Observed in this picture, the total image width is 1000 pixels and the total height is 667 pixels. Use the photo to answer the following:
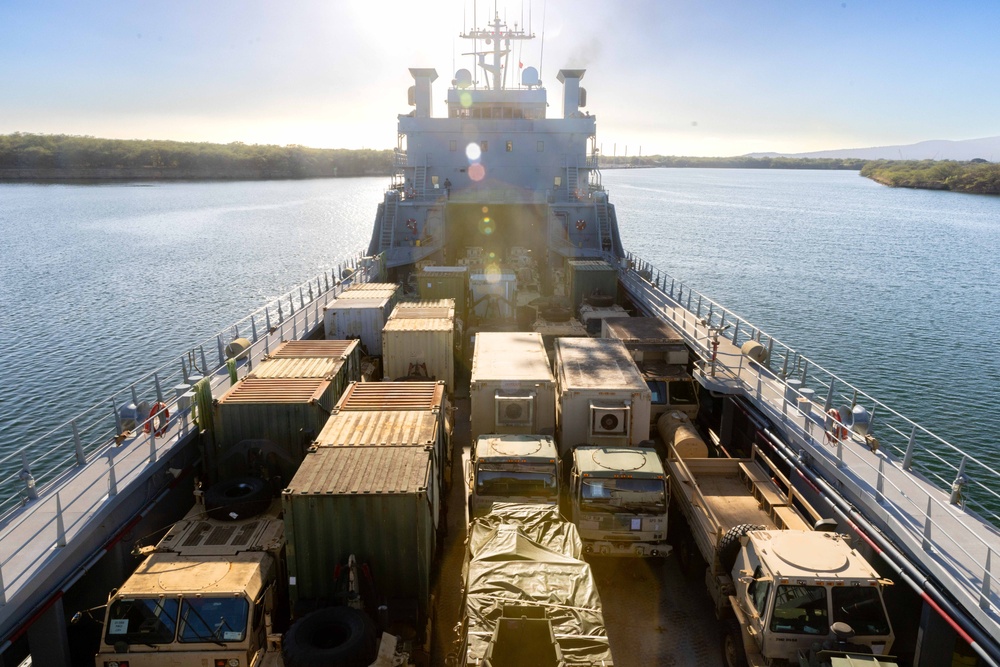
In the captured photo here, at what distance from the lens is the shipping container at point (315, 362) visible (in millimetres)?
15773

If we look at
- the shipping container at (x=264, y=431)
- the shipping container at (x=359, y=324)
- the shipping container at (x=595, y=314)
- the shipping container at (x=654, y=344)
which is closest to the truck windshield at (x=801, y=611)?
the shipping container at (x=264, y=431)

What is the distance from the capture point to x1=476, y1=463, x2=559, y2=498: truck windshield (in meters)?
12.4

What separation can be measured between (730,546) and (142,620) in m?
9.07

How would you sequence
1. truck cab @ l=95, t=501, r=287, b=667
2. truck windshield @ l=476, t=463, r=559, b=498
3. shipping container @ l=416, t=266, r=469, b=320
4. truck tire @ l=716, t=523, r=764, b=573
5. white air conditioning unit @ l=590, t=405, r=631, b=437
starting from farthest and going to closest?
1. shipping container @ l=416, t=266, r=469, b=320
2. white air conditioning unit @ l=590, t=405, r=631, b=437
3. truck windshield @ l=476, t=463, r=559, b=498
4. truck tire @ l=716, t=523, r=764, b=573
5. truck cab @ l=95, t=501, r=287, b=667

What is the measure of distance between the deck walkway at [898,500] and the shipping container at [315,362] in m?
10.4

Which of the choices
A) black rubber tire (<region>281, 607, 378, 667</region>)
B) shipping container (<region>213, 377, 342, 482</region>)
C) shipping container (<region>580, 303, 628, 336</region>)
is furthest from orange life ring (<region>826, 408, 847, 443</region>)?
shipping container (<region>580, 303, 628, 336</region>)

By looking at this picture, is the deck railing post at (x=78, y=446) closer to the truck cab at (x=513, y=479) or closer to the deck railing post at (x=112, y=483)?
the deck railing post at (x=112, y=483)

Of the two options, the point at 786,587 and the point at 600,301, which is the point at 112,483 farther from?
the point at 600,301

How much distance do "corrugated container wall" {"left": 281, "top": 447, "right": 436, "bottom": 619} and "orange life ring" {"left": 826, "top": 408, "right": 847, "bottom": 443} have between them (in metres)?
8.99

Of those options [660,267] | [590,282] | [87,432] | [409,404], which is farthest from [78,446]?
[660,267]

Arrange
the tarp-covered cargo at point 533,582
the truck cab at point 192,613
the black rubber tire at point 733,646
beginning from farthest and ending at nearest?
the black rubber tire at point 733,646 < the truck cab at point 192,613 < the tarp-covered cargo at point 533,582

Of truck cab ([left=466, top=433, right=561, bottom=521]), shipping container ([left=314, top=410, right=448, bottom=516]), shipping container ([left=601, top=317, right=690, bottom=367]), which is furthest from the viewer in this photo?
shipping container ([left=601, top=317, right=690, bottom=367])

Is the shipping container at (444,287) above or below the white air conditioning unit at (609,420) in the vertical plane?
above

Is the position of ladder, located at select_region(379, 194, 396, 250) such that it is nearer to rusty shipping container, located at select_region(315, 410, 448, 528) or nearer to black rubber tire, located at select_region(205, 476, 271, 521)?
rusty shipping container, located at select_region(315, 410, 448, 528)
